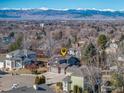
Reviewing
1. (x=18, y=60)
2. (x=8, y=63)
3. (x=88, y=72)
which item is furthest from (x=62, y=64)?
(x=88, y=72)

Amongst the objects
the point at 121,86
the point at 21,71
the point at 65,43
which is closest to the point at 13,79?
the point at 21,71

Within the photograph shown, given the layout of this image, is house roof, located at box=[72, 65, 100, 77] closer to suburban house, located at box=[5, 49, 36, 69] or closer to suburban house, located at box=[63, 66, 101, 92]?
suburban house, located at box=[63, 66, 101, 92]

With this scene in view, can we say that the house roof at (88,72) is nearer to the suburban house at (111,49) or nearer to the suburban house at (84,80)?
the suburban house at (84,80)

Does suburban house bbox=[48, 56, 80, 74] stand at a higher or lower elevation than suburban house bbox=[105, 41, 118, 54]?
lower

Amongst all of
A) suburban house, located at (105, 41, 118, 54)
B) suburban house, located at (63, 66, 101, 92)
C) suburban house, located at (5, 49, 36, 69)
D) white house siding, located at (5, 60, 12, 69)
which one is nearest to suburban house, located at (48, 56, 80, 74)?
suburban house, located at (105, 41, 118, 54)

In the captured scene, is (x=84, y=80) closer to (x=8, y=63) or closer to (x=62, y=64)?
(x=62, y=64)

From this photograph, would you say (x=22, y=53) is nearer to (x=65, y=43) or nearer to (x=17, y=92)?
(x=65, y=43)

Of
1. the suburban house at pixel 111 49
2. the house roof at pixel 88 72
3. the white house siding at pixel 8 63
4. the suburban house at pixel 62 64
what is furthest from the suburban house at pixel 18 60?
the house roof at pixel 88 72
